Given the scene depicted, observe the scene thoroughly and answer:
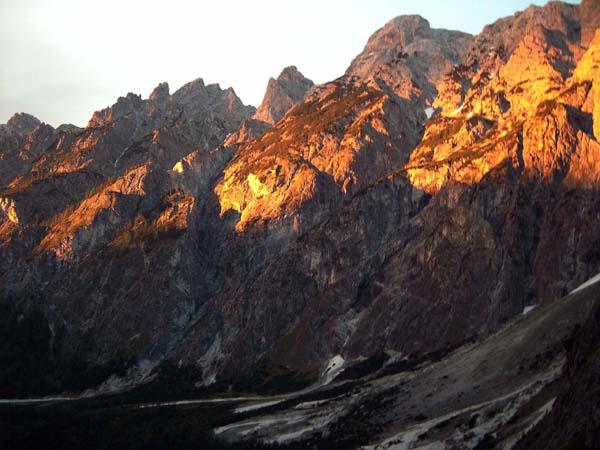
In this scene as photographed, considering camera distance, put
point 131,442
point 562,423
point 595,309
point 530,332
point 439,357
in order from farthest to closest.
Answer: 1. point 439,357
2. point 131,442
3. point 530,332
4. point 595,309
5. point 562,423

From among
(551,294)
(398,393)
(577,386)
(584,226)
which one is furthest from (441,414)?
(584,226)

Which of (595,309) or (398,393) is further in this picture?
(398,393)

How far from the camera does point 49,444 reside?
556 feet

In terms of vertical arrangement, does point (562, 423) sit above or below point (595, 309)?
below

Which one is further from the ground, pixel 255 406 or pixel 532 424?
pixel 255 406

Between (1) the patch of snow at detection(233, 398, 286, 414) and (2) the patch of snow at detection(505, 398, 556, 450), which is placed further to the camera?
(1) the patch of snow at detection(233, 398, 286, 414)

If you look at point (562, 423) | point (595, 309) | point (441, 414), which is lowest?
point (441, 414)

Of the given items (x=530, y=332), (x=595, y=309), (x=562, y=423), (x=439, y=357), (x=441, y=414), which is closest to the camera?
(x=562, y=423)

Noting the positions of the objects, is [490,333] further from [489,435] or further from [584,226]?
[489,435]

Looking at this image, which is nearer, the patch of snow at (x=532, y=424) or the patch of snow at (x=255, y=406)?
the patch of snow at (x=532, y=424)

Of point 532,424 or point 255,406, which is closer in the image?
point 532,424

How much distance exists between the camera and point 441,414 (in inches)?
5113

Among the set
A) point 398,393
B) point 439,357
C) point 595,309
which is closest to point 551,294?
point 439,357

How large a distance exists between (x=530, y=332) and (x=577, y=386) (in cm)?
7296
